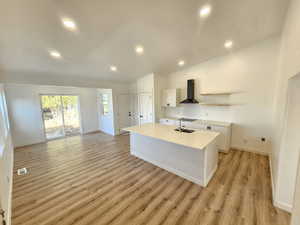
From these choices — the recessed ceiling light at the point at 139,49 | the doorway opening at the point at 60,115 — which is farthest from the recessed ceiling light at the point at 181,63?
the doorway opening at the point at 60,115

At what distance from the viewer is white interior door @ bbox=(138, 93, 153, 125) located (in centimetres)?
562

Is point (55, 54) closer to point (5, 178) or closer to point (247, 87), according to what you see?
point (5, 178)

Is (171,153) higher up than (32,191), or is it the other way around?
(171,153)

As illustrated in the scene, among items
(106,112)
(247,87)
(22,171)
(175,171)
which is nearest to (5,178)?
(22,171)

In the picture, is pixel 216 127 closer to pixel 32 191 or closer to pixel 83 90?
pixel 32 191

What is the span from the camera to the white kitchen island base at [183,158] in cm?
252

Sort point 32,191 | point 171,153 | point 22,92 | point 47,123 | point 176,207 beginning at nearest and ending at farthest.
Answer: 1. point 176,207
2. point 32,191
3. point 171,153
4. point 22,92
5. point 47,123

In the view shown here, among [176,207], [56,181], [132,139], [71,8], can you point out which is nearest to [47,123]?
[56,181]

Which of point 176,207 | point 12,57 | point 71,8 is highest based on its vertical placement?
point 71,8

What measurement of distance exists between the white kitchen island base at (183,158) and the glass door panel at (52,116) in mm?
4420

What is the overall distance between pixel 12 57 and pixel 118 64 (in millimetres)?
2332

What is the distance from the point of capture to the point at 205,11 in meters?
2.08

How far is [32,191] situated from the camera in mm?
2439

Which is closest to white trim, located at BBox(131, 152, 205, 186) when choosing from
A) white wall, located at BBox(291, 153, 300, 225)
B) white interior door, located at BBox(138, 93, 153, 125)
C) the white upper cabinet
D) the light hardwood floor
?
the light hardwood floor
